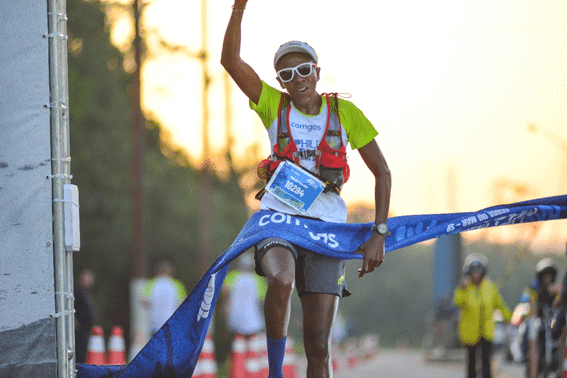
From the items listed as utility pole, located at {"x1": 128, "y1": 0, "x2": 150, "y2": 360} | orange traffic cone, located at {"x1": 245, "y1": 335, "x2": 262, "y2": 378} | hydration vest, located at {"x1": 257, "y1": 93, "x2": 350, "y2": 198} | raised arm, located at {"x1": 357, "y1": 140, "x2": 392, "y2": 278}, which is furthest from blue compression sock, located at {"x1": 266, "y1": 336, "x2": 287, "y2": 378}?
utility pole, located at {"x1": 128, "y1": 0, "x2": 150, "y2": 360}

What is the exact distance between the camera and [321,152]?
18.0ft

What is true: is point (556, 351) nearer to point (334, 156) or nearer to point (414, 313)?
point (334, 156)

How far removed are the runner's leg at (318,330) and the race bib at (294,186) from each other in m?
0.55

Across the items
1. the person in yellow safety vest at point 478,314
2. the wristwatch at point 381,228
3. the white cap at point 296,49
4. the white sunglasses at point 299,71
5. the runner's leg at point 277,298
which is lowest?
the person in yellow safety vest at point 478,314

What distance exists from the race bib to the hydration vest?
66mm

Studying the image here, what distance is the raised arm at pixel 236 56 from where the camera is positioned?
206 inches

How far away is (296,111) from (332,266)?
0.93m

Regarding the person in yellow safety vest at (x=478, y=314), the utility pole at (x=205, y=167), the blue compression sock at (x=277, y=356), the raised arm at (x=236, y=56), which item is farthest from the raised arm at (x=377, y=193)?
the utility pole at (x=205, y=167)

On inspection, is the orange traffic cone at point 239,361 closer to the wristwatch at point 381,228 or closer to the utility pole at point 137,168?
the wristwatch at point 381,228

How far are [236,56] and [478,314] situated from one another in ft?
29.4

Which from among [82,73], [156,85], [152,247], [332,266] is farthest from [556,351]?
[152,247]

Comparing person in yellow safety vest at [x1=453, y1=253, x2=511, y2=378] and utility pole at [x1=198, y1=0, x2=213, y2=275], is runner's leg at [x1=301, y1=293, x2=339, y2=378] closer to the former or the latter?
person in yellow safety vest at [x1=453, y1=253, x2=511, y2=378]

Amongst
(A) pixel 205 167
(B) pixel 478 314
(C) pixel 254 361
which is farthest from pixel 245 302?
(A) pixel 205 167

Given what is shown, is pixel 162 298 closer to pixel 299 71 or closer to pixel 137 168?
pixel 137 168
